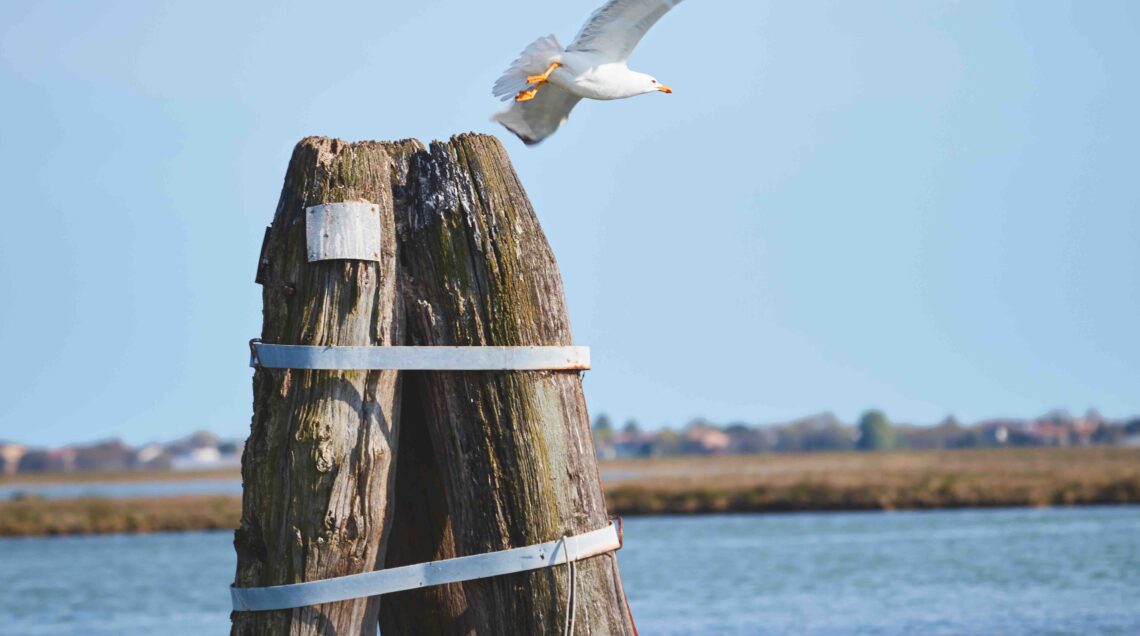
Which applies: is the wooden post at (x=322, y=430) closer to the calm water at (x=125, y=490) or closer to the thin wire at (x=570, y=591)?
the thin wire at (x=570, y=591)

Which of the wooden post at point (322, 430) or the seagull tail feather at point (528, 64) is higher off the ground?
the seagull tail feather at point (528, 64)

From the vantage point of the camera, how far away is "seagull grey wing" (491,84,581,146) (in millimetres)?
5938

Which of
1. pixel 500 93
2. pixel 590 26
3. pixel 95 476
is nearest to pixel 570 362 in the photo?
pixel 500 93

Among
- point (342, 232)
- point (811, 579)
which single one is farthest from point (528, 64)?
point (811, 579)

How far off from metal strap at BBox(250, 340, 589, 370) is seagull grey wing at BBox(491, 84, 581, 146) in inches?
69.1

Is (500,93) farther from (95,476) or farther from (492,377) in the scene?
(95,476)

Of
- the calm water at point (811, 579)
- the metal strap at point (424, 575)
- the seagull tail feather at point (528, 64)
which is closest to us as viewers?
the metal strap at point (424, 575)

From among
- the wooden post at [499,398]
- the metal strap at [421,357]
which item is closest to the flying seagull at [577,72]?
the wooden post at [499,398]

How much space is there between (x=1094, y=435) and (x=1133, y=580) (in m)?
114

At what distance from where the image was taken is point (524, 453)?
4.34 meters

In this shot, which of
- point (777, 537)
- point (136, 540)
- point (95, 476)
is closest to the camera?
point (777, 537)

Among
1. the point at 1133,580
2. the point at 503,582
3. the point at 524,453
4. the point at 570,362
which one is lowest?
the point at 1133,580

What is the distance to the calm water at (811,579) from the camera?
66.3 feet

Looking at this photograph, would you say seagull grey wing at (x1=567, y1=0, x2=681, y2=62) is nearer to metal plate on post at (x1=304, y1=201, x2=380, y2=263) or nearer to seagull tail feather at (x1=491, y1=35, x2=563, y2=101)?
seagull tail feather at (x1=491, y1=35, x2=563, y2=101)
